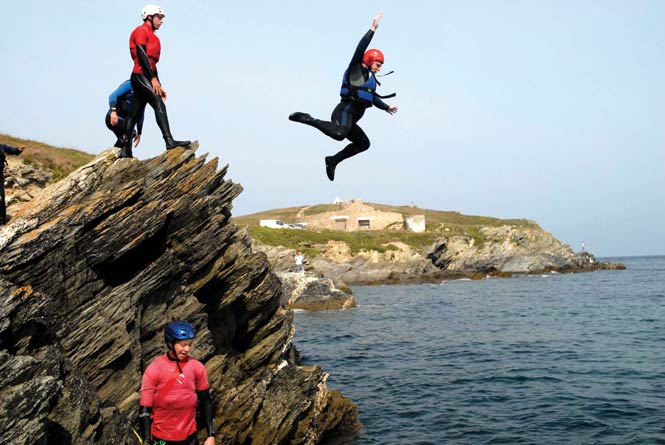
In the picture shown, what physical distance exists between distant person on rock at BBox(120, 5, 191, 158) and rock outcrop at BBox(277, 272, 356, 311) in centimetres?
4253

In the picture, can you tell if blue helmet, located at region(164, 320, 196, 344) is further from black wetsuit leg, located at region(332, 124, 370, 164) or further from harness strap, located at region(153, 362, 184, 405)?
black wetsuit leg, located at region(332, 124, 370, 164)

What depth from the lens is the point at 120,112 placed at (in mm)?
13812

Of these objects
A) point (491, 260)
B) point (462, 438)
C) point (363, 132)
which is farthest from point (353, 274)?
point (363, 132)

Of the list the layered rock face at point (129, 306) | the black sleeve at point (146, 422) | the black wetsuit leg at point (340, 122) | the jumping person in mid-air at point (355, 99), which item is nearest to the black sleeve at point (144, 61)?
the layered rock face at point (129, 306)

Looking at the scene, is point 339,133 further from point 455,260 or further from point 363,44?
point 455,260

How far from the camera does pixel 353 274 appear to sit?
9650 cm

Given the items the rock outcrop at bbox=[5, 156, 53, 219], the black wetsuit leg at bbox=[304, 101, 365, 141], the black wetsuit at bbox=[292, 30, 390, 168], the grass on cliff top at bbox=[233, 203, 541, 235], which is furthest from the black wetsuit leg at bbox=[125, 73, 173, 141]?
the grass on cliff top at bbox=[233, 203, 541, 235]

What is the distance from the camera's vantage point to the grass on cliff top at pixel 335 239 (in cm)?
10062

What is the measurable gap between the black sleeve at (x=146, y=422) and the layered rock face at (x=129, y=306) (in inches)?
69.3

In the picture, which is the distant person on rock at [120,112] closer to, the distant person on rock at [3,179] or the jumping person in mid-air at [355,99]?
the distant person on rock at [3,179]

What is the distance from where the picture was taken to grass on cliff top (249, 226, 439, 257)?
10062 centimetres

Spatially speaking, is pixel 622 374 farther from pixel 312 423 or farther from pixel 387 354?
pixel 312 423

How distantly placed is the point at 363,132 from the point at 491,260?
98719mm

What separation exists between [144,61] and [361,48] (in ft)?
15.0
